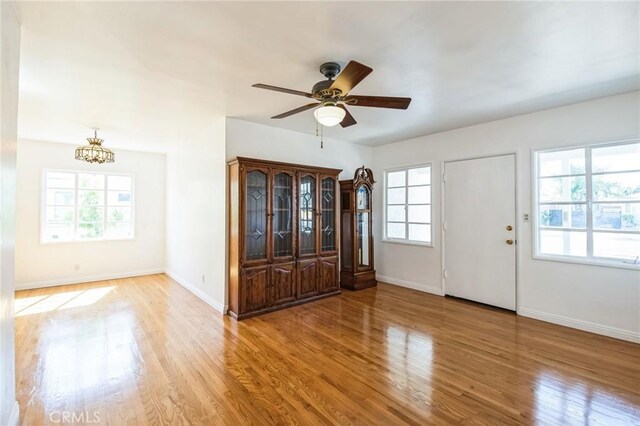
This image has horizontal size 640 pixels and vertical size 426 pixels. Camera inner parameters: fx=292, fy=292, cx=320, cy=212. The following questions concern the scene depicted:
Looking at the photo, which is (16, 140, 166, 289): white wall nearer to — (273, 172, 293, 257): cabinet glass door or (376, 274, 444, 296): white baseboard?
(273, 172, 293, 257): cabinet glass door

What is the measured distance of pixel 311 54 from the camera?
7.89 feet

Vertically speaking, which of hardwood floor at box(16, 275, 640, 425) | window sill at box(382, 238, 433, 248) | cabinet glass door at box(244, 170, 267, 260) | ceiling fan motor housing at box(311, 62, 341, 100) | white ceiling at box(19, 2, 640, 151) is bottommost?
hardwood floor at box(16, 275, 640, 425)

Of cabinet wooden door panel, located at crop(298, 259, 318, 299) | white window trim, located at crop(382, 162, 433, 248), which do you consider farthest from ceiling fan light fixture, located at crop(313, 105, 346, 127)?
white window trim, located at crop(382, 162, 433, 248)

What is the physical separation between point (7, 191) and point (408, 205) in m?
5.06

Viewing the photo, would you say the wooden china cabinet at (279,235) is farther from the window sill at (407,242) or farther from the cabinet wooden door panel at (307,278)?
the window sill at (407,242)

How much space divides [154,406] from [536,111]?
5.13 meters

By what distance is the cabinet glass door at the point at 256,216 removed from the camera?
3.90m

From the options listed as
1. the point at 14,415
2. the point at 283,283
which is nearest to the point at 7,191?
the point at 14,415

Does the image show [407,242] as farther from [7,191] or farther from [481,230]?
[7,191]

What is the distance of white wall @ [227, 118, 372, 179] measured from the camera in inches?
164

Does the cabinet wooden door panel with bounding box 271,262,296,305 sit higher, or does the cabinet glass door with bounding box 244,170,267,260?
the cabinet glass door with bounding box 244,170,267,260

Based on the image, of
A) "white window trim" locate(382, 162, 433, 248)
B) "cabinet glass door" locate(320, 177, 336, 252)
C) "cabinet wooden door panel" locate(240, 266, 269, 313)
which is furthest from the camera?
"white window trim" locate(382, 162, 433, 248)

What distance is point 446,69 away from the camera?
268cm

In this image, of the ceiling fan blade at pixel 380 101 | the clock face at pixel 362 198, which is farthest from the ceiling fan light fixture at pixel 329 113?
the clock face at pixel 362 198
